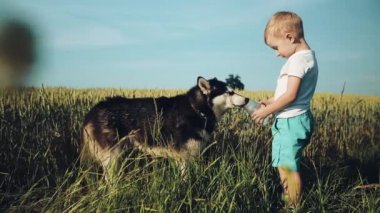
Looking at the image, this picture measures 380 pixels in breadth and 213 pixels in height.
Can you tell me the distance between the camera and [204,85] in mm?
6418

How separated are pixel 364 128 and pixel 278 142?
5.96m

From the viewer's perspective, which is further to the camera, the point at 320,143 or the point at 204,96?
the point at 320,143

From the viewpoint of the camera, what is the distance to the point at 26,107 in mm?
7340

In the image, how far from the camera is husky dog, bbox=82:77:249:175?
246 inches

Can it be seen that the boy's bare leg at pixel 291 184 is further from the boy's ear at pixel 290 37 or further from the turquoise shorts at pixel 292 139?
the boy's ear at pixel 290 37

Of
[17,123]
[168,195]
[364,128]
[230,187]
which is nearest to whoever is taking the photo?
[168,195]

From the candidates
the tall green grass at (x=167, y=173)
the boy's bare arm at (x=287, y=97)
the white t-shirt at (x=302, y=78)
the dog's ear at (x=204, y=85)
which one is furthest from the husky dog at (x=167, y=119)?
the boy's bare arm at (x=287, y=97)

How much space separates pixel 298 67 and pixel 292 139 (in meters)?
0.70

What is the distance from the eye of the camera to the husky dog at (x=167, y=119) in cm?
625

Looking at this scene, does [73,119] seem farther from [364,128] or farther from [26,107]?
[364,128]

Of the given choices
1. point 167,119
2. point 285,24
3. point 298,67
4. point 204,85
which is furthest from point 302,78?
point 167,119

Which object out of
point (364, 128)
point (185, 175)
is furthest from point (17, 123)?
point (364, 128)

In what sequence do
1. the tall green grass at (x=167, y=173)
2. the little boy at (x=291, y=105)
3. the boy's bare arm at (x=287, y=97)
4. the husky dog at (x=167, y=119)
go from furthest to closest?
the husky dog at (x=167, y=119) → the little boy at (x=291, y=105) → the boy's bare arm at (x=287, y=97) → the tall green grass at (x=167, y=173)

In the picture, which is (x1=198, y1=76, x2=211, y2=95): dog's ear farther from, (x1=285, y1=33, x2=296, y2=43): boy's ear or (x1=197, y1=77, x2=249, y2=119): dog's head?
(x1=285, y1=33, x2=296, y2=43): boy's ear
